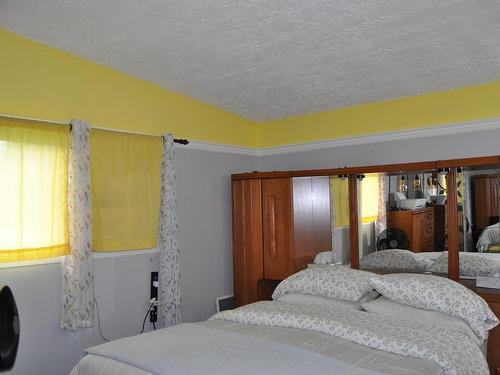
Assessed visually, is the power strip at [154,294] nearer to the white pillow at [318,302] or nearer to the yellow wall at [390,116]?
the white pillow at [318,302]

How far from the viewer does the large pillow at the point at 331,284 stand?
9.75 ft

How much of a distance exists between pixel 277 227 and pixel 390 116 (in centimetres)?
138

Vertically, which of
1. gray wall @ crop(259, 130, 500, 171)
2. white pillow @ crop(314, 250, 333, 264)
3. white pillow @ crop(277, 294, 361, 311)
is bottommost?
white pillow @ crop(277, 294, 361, 311)

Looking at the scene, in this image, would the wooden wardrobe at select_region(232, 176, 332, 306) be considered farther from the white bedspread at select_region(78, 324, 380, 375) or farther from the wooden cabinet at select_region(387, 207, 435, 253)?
the white bedspread at select_region(78, 324, 380, 375)

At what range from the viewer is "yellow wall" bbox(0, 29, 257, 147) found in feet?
9.61

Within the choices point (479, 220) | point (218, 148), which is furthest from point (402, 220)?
point (218, 148)

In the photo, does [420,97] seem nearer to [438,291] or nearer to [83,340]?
[438,291]

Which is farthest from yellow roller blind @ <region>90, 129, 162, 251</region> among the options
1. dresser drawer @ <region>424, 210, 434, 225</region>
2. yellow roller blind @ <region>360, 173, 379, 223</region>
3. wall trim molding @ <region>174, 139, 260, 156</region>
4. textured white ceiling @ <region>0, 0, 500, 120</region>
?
dresser drawer @ <region>424, 210, 434, 225</region>

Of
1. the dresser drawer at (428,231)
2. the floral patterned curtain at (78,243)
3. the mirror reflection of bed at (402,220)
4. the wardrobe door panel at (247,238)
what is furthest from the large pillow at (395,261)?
the floral patterned curtain at (78,243)

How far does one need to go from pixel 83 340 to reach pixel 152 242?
0.87 metres

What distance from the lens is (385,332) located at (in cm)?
225

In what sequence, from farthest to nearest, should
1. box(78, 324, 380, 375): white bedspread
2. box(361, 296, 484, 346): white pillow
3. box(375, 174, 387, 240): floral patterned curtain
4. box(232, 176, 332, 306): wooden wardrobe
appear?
box(232, 176, 332, 306): wooden wardrobe
box(375, 174, 387, 240): floral patterned curtain
box(361, 296, 484, 346): white pillow
box(78, 324, 380, 375): white bedspread

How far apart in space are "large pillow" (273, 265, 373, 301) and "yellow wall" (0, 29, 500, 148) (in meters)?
1.44

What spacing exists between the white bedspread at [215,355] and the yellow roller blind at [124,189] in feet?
3.84
